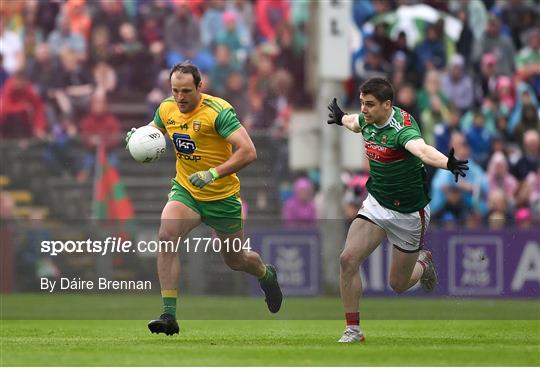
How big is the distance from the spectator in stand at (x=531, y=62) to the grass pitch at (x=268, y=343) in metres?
10.2

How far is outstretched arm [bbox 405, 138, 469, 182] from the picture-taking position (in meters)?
12.1

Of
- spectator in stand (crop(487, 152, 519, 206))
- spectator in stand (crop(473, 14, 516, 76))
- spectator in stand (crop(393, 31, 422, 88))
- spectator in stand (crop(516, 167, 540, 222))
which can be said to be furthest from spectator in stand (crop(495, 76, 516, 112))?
spectator in stand (crop(516, 167, 540, 222))

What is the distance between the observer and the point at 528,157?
79.5 ft

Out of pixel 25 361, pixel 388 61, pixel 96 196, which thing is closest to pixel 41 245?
pixel 96 196

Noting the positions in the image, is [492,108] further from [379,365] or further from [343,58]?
[379,365]

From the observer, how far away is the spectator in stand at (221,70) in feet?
83.1

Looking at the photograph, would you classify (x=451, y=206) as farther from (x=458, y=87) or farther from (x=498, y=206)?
(x=458, y=87)

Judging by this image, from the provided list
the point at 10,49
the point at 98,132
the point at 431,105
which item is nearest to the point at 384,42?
the point at 431,105

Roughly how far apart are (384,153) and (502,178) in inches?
423

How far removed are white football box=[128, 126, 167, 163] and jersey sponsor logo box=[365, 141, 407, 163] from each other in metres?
1.86

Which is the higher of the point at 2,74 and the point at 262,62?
the point at 262,62

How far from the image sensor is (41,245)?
20500 millimetres

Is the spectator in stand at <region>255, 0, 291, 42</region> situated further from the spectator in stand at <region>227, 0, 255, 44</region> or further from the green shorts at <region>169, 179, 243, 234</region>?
the green shorts at <region>169, 179, 243, 234</region>

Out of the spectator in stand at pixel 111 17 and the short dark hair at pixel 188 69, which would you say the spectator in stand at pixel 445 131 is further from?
the short dark hair at pixel 188 69
